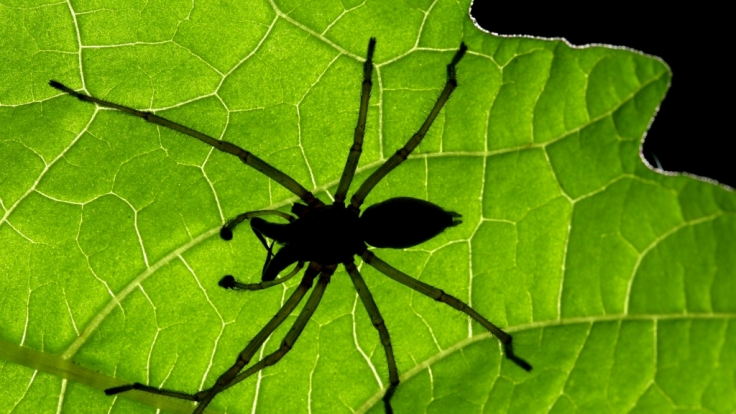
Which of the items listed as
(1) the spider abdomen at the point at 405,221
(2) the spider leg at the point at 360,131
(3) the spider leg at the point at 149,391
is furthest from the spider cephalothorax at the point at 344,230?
(3) the spider leg at the point at 149,391

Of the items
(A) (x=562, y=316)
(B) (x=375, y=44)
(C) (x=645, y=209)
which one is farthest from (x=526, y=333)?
(B) (x=375, y=44)

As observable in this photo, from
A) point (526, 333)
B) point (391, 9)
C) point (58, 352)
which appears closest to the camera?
point (58, 352)

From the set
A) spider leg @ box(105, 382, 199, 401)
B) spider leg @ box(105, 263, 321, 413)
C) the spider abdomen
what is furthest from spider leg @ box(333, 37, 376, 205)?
spider leg @ box(105, 382, 199, 401)

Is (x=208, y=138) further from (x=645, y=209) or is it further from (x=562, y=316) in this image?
(x=645, y=209)

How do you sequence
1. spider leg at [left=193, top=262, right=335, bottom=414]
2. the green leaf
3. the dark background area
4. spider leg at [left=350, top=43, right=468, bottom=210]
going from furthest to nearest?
the dark background area → spider leg at [left=350, top=43, right=468, bottom=210] → spider leg at [left=193, top=262, right=335, bottom=414] → the green leaf

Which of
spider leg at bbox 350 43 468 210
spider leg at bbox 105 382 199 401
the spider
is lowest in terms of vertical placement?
spider leg at bbox 105 382 199 401

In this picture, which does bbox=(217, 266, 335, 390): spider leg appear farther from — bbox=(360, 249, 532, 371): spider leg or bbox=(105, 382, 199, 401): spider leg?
bbox=(360, 249, 532, 371): spider leg
